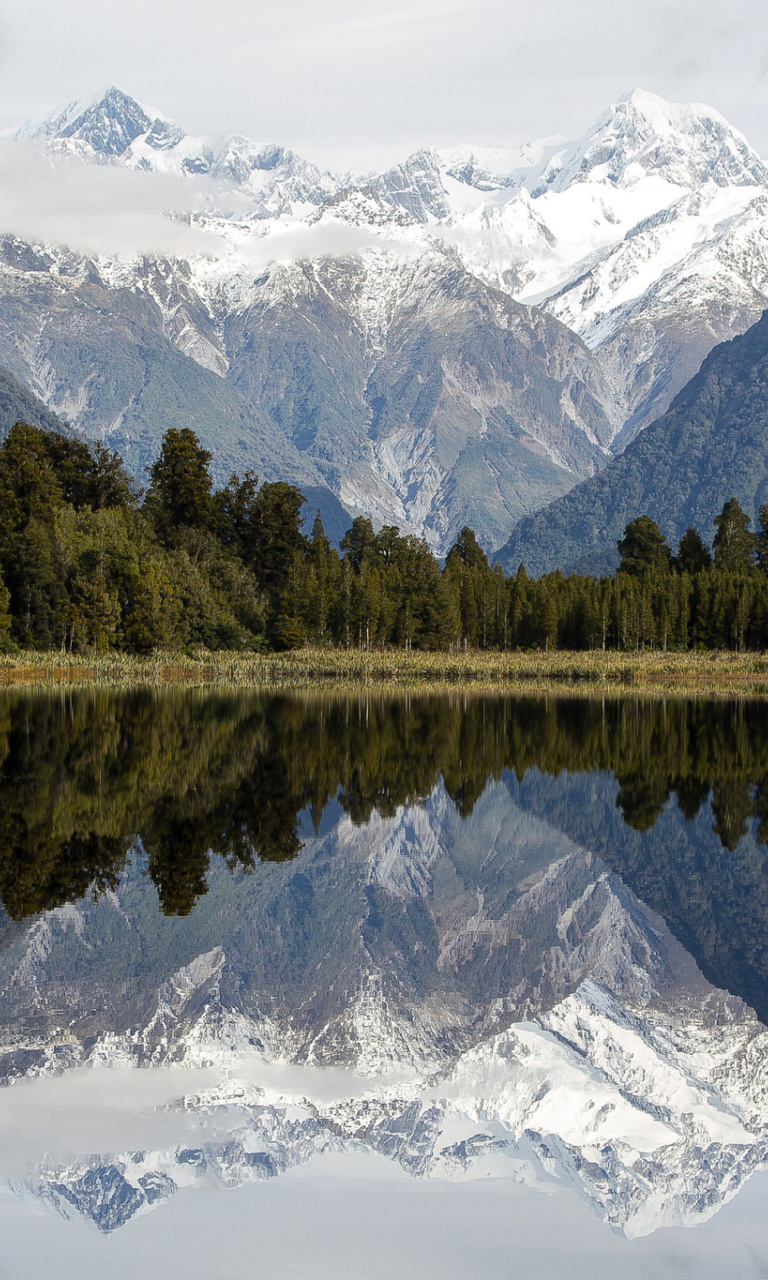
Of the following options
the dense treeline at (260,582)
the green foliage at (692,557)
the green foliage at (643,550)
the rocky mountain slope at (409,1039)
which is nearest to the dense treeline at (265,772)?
the rocky mountain slope at (409,1039)

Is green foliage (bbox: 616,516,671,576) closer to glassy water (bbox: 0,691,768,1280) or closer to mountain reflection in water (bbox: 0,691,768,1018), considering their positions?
mountain reflection in water (bbox: 0,691,768,1018)

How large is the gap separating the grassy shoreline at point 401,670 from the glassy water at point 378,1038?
6118 cm

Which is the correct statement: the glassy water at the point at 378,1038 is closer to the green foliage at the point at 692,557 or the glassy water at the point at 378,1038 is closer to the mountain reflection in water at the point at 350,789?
the mountain reflection in water at the point at 350,789

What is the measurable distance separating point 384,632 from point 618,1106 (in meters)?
119

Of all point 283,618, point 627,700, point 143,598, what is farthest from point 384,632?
point 627,700

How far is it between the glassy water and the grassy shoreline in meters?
61.2

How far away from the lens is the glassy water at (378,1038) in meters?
10.4

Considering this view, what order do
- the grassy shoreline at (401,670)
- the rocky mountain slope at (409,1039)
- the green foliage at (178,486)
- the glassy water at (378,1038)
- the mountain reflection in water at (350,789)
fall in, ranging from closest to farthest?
the glassy water at (378,1038) → the rocky mountain slope at (409,1039) → the mountain reflection in water at (350,789) → the grassy shoreline at (401,670) → the green foliage at (178,486)

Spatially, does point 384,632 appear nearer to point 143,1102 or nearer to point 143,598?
point 143,598

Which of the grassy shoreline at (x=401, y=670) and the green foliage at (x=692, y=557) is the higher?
the green foliage at (x=692, y=557)

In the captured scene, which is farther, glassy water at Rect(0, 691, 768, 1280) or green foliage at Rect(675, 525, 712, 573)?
green foliage at Rect(675, 525, 712, 573)

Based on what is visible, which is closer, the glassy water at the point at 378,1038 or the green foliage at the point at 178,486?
the glassy water at the point at 378,1038

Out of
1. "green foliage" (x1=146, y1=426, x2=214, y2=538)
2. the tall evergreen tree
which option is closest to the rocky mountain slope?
"green foliage" (x1=146, y1=426, x2=214, y2=538)

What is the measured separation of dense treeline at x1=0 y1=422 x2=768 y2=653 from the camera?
329ft
